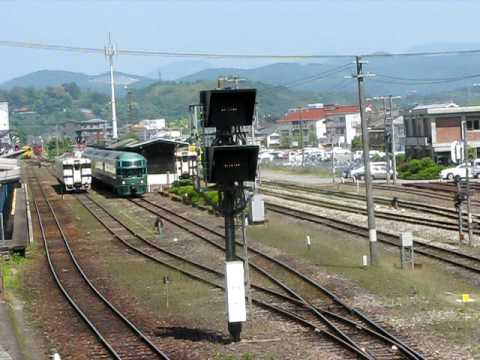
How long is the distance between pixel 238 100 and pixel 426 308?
19.4 ft

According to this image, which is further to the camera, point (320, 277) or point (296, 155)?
point (296, 155)

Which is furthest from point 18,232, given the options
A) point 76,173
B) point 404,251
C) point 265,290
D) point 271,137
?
point 271,137

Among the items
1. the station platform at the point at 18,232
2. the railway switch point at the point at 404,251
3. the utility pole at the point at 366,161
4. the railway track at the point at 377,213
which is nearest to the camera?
the railway switch point at the point at 404,251

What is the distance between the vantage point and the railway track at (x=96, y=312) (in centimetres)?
1574

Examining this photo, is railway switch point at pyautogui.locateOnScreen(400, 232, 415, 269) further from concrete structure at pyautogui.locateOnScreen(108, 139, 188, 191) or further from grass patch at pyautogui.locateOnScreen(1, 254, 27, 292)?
concrete structure at pyautogui.locateOnScreen(108, 139, 188, 191)

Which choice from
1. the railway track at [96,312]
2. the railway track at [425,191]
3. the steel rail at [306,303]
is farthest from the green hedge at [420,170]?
the steel rail at [306,303]

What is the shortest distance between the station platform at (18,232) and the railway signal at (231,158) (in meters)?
14.5

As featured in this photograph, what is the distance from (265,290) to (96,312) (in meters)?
4.03

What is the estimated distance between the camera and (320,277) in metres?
22.6

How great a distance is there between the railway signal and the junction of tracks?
988 millimetres

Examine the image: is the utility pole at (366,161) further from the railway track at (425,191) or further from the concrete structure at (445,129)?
the concrete structure at (445,129)

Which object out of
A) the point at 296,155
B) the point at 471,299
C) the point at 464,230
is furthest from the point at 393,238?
the point at 296,155

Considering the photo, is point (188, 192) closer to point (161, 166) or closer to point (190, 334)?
point (161, 166)

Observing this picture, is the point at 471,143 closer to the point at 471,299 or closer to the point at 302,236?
the point at 302,236
